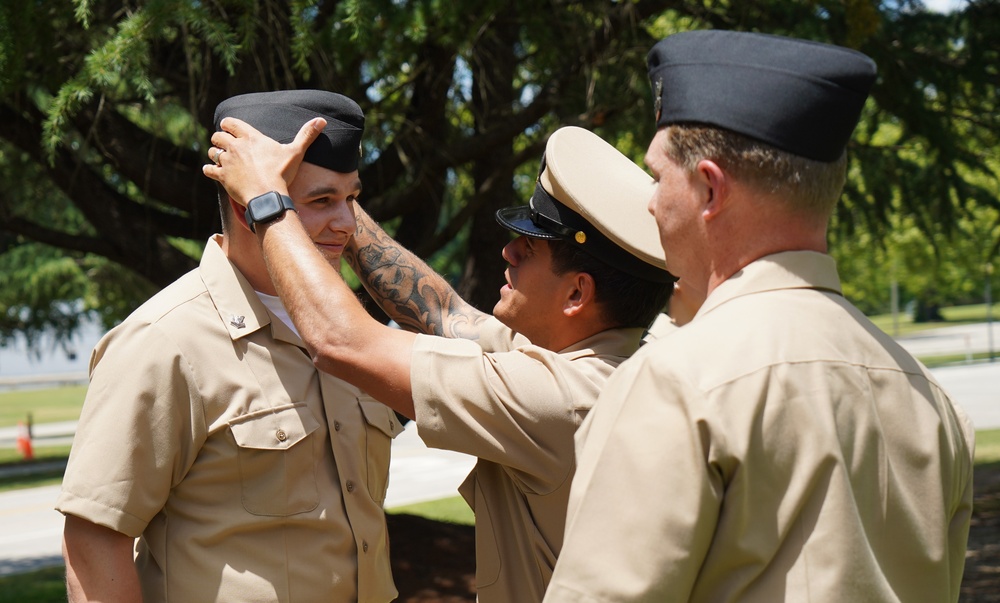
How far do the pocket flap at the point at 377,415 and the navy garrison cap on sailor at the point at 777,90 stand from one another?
134 centimetres

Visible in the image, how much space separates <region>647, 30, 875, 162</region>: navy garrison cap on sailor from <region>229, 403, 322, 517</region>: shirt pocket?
1284 millimetres

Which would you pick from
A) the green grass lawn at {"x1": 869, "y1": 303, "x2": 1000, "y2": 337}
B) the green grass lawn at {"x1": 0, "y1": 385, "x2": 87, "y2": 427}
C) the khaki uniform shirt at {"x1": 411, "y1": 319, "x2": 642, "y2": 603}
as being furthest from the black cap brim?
the green grass lawn at {"x1": 869, "y1": 303, "x2": 1000, "y2": 337}

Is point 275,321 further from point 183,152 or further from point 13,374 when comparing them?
point 13,374

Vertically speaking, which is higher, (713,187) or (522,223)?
(713,187)

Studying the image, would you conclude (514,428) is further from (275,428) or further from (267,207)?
(267,207)

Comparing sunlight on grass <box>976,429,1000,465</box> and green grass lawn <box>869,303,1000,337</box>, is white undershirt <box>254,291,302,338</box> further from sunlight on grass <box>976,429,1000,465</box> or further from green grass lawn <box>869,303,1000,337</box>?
green grass lawn <box>869,303,1000,337</box>

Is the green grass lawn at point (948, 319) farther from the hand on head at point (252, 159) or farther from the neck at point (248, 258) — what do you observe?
the hand on head at point (252, 159)

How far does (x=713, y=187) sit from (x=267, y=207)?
1061mm

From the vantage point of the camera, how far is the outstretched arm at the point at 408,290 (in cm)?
322

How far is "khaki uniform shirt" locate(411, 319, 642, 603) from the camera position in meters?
2.17

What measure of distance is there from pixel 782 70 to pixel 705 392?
20.5 inches

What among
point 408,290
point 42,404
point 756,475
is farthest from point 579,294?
point 42,404

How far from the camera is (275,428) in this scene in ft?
8.09

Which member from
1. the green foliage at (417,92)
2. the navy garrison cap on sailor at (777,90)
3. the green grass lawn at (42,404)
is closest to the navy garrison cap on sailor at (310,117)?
the navy garrison cap on sailor at (777,90)
